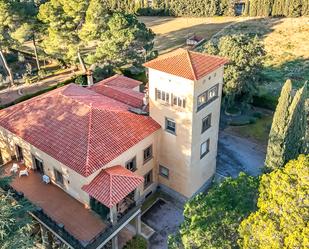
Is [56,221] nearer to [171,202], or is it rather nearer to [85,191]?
[85,191]

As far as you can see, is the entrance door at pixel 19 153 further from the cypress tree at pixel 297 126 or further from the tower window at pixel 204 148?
the cypress tree at pixel 297 126

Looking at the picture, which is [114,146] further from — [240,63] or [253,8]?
[253,8]

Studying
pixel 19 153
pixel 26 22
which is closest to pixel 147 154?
pixel 19 153

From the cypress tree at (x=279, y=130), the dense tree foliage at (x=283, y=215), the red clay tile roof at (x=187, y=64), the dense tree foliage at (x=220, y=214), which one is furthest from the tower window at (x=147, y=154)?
the dense tree foliage at (x=283, y=215)

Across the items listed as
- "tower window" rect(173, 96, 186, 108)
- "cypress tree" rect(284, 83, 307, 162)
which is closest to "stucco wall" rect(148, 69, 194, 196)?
"tower window" rect(173, 96, 186, 108)

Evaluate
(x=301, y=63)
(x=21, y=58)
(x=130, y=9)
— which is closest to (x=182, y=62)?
(x=301, y=63)

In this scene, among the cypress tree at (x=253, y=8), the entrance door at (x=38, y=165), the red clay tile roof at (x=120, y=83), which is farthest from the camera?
the cypress tree at (x=253, y=8)
